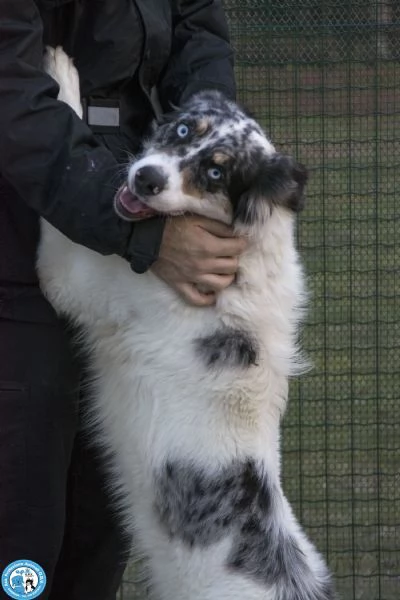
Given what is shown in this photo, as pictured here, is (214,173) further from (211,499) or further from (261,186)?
(211,499)

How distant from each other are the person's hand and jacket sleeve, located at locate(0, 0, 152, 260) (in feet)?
0.61

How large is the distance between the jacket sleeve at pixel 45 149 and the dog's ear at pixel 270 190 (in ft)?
1.31

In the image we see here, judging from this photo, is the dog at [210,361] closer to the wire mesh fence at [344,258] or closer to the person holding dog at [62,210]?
the person holding dog at [62,210]

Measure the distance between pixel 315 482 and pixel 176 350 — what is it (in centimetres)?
241

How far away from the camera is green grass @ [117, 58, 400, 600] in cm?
520

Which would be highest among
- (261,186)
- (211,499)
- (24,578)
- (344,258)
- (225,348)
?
(261,186)

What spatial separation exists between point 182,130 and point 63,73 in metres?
0.40

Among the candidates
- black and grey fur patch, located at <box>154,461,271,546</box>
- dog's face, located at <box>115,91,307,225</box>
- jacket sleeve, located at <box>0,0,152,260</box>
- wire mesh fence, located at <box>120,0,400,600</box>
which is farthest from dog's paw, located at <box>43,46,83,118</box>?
wire mesh fence, located at <box>120,0,400,600</box>

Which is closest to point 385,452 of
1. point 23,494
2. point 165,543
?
point 165,543

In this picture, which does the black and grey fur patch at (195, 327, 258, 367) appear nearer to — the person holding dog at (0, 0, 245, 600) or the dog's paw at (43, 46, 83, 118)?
the person holding dog at (0, 0, 245, 600)

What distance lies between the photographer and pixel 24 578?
10.4 ft

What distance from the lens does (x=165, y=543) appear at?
326 centimetres

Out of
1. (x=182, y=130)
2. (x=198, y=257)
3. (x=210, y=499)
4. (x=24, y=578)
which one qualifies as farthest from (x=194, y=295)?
(x=24, y=578)

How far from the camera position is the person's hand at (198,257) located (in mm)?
3039
